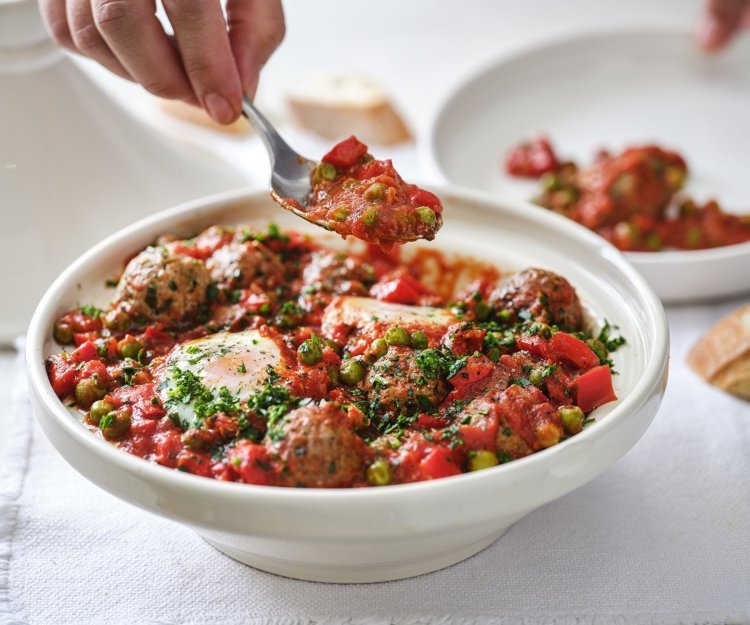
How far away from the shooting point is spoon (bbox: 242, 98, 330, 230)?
455cm

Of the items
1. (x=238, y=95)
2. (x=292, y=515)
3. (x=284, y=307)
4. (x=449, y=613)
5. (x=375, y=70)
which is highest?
(x=238, y=95)

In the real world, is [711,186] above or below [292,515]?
below

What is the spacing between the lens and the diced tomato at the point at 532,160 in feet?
23.9

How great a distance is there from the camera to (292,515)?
322 centimetres

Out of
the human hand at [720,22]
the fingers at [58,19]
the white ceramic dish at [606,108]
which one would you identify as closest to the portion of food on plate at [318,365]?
the fingers at [58,19]

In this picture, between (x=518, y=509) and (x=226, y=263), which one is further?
(x=226, y=263)

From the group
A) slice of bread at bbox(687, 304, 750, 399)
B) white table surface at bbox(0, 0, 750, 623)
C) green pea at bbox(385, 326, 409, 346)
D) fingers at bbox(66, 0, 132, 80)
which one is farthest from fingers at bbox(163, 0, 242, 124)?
slice of bread at bbox(687, 304, 750, 399)

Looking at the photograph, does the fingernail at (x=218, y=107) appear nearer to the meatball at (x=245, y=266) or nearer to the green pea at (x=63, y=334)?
the meatball at (x=245, y=266)

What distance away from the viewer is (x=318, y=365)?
13.3 feet

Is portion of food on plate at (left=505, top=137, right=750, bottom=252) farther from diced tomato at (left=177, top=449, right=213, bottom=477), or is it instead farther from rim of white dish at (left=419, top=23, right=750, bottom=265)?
diced tomato at (left=177, top=449, right=213, bottom=477)

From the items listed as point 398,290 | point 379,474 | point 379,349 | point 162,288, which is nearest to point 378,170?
point 398,290

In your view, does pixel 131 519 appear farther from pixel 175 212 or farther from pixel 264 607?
pixel 175 212

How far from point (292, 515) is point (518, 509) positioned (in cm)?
79

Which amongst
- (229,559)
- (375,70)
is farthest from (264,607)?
(375,70)
